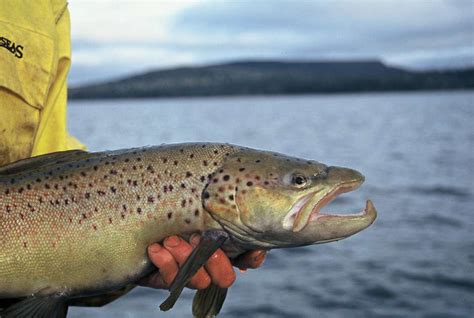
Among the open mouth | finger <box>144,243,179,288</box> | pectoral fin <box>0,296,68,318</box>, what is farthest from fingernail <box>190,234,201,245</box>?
pectoral fin <box>0,296,68,318</box>

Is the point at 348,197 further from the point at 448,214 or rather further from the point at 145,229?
the point at 145,229

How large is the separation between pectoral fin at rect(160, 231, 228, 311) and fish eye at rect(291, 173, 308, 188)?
52 cm

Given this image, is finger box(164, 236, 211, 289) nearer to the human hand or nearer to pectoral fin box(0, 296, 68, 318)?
the human hand

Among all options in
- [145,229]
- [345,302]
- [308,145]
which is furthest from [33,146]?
[308,145]

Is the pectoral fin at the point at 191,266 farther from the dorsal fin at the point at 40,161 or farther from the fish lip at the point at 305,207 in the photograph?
the dorsal fin at the point at 40,161

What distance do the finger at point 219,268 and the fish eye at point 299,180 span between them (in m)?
0.52

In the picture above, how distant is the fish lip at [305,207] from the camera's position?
3471 millimetres

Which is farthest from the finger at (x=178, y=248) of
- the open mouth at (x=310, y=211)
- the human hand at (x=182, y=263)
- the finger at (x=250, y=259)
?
the open mouth at (x=310, y=211)

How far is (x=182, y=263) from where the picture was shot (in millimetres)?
3453

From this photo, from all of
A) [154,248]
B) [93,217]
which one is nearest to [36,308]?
[93,217]

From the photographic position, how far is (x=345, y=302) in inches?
431

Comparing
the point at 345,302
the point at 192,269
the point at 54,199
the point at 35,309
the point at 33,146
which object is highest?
the point at 33,146

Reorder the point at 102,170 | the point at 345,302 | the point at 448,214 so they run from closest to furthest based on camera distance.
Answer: the point at 102,170 < the point at 345,302 < the point at 448,214

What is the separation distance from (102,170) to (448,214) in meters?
15.4
